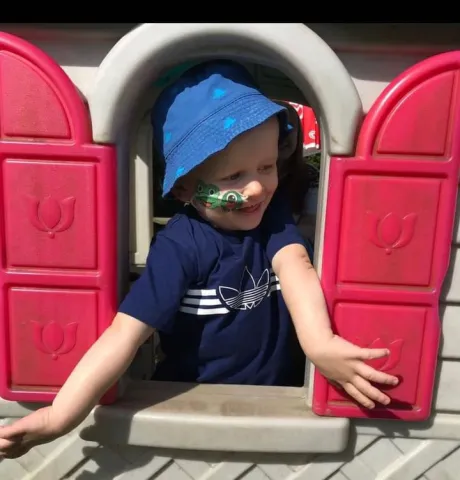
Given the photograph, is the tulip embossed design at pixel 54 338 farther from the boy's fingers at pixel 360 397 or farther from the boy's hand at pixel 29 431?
the boy's fingers at pixel 360 397

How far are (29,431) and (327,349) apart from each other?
56cm

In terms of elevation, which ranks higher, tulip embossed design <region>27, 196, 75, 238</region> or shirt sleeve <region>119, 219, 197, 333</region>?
tulip embossed design <region>27, 196, 75, 238</region>

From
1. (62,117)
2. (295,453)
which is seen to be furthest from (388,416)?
(62,117)

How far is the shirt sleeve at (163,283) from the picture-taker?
112 cm

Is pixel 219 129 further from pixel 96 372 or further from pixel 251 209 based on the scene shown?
pixel 96 372

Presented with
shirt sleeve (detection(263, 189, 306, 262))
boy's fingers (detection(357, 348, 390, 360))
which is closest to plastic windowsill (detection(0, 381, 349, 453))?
boy's fingers (detection(357, 348, 390, 360))

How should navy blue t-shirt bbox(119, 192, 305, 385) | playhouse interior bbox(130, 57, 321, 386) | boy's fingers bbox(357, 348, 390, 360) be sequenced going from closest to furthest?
boy's fingers bbox(357, 348, 390, 360), navy blue t-shirt bbox(119, 192, 305, 385), playhouse interior bbox(130, 57, 321, 386)

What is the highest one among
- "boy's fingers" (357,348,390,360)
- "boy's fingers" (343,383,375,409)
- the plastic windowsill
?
"boy's fingers" (357,348,390,360)

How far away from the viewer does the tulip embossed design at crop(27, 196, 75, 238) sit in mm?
1062

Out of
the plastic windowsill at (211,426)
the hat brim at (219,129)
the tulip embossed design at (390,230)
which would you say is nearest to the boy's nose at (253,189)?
the hat brim at (219,129)

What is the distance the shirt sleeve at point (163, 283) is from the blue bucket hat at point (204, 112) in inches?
4.5

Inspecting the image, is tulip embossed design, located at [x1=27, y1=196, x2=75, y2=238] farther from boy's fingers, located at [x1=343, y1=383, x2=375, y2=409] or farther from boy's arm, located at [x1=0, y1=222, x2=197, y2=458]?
boy's fingers, located at [x1=343, y1=383, x2=375, y2=409]

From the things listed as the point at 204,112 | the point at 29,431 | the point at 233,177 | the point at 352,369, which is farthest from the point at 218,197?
the point at 29,431

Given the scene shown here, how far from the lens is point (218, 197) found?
1132 mm
